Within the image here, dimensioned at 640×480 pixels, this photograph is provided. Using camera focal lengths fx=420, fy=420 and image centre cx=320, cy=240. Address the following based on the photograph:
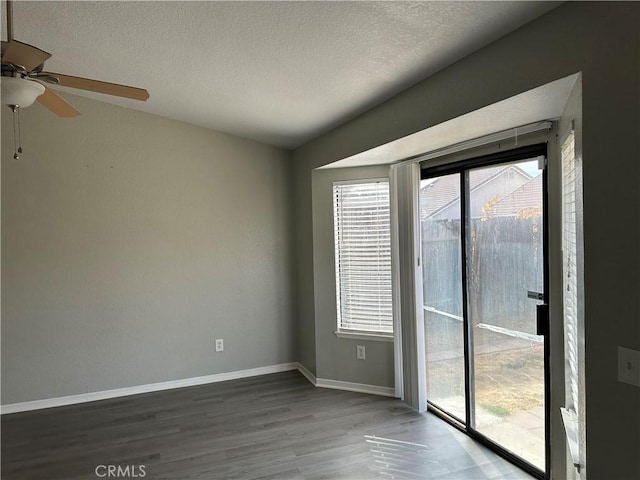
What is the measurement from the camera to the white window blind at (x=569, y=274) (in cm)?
201

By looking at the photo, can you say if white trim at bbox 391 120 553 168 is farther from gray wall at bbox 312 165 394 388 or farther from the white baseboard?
the white baseboard

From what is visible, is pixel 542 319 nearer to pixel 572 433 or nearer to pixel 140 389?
pixel 572 433

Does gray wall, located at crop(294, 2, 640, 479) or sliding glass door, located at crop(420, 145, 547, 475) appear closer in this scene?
gray wall, located at crop(294, 2, 640, 479)

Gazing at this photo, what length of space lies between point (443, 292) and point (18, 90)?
9.83ft

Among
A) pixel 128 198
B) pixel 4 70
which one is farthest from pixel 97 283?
pixel 4 70

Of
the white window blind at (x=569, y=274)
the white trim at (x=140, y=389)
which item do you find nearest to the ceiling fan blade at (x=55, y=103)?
the white window blind at (x=569, y=274)

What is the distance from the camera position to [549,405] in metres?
2.54

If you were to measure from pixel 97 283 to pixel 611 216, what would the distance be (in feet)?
13.3

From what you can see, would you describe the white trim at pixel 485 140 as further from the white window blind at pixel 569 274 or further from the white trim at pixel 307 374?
the white trim at pixel 307 374

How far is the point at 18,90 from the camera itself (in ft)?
5.65

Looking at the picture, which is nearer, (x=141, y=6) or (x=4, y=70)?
(x=4, y=70)

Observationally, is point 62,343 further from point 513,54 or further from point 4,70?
point 513,54

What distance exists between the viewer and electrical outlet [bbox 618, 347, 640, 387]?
4.59 feet

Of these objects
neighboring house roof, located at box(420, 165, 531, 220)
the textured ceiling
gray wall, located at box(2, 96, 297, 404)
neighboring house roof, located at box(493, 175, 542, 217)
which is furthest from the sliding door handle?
gray wall, located at box(2, 96, 297, 404)
